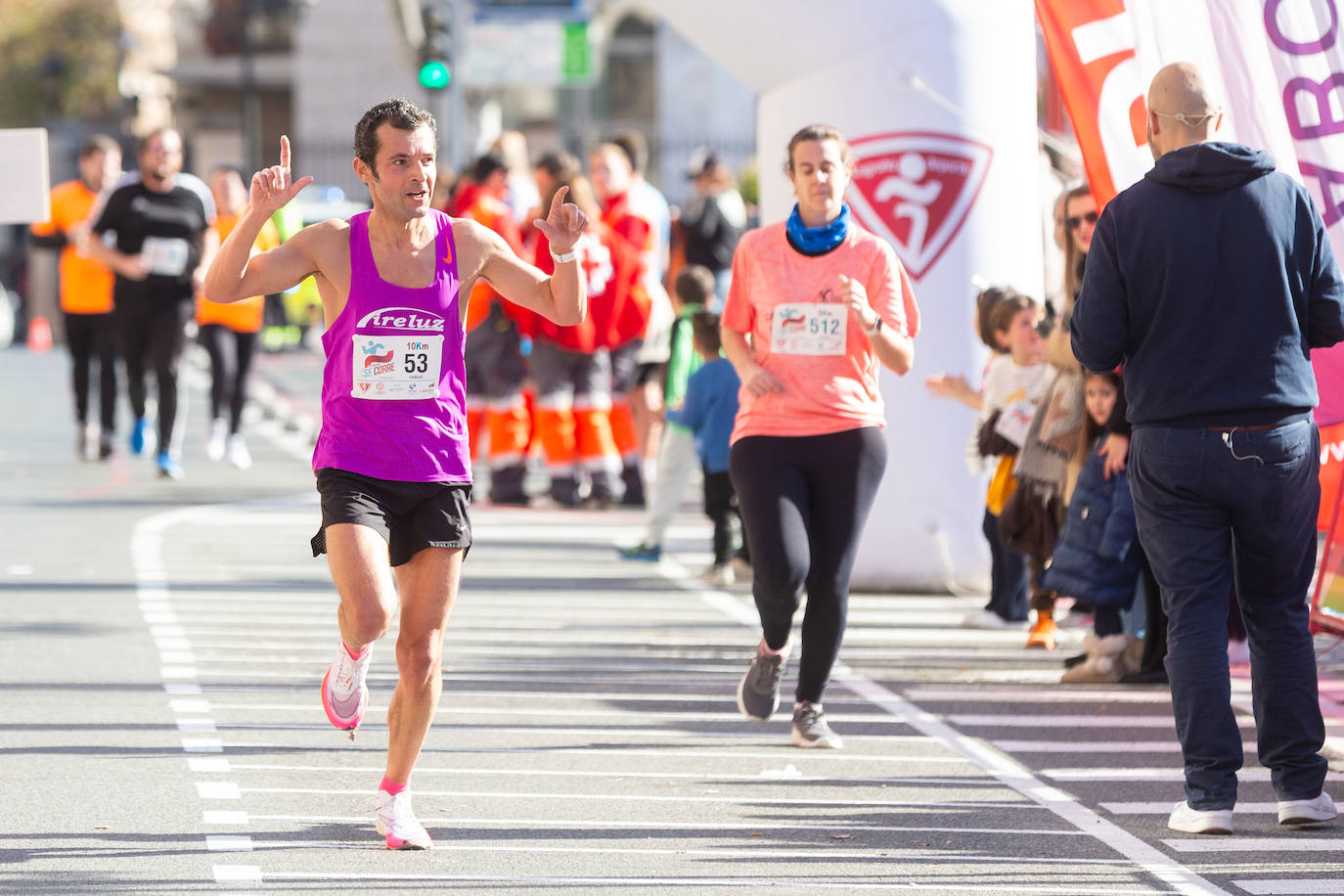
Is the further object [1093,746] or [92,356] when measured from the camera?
[92,356]

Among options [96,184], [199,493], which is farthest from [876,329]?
[96,184]

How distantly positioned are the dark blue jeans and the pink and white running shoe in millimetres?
2160

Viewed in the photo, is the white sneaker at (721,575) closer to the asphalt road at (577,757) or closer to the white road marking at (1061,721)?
the asphalt road at (577,757)

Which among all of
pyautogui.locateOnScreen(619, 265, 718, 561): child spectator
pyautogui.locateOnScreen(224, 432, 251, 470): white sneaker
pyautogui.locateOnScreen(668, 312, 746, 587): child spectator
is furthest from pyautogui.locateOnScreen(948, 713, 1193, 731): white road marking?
pyautogui.locateOnScreen(224, 432, 251, 470): white sneaker

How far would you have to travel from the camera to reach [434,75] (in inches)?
776

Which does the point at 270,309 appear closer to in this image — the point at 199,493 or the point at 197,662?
the point at 199,493

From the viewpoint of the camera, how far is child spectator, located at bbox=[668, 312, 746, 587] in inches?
451

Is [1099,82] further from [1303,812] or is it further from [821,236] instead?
[1303,812]

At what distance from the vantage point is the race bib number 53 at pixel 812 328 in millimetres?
7418

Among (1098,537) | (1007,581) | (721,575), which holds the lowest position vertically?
(721,575)

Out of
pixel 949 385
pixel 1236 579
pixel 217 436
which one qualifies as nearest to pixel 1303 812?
pixel 1236 579

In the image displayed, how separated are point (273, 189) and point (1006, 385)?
472cm

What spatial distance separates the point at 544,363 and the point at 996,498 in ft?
17.7

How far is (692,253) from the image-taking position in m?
15.8
